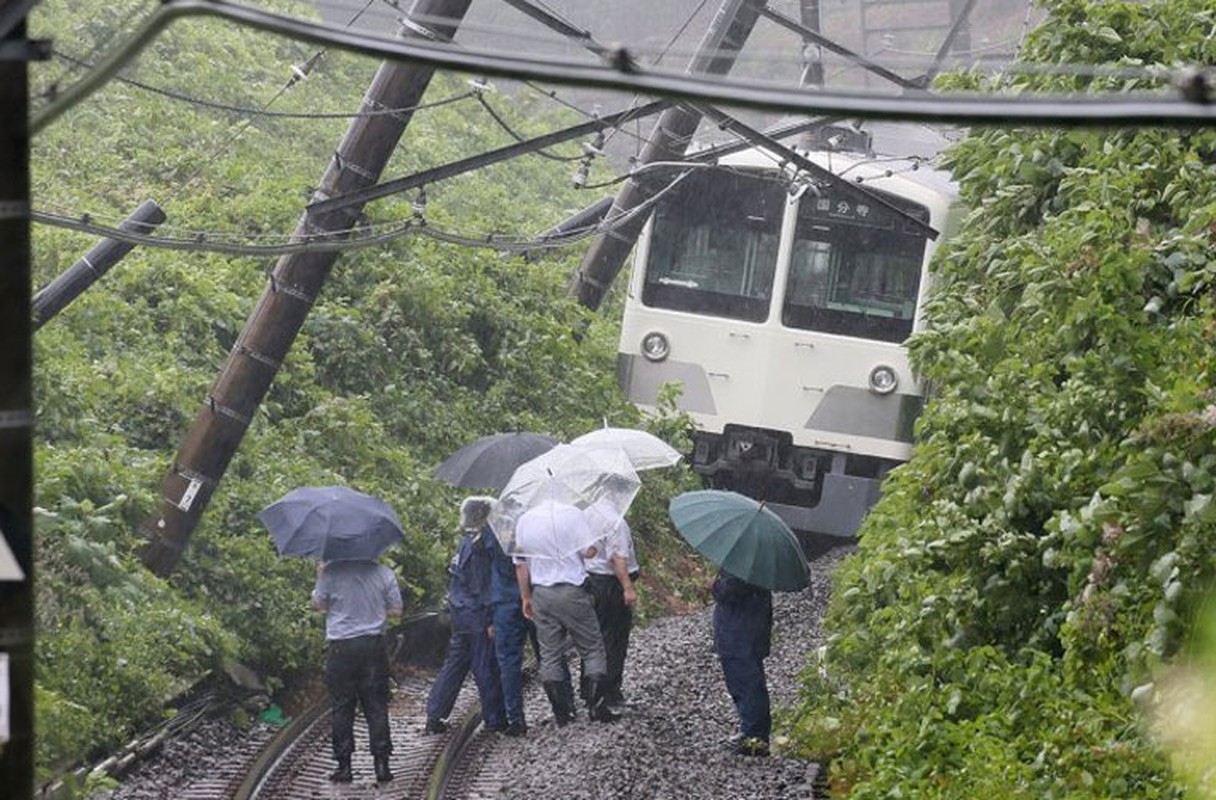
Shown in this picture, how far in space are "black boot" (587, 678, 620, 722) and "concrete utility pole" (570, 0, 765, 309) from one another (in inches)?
174

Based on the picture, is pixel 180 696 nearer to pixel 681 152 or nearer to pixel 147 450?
pixel 147 450

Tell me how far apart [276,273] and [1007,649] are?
5434mm

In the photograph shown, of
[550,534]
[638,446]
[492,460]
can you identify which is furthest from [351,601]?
[638,446]

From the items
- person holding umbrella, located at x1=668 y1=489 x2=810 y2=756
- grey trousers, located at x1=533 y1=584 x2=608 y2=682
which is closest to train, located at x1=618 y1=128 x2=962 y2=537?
person holding umbrella, located at x1=668 y1=489 x2=810 y2=756

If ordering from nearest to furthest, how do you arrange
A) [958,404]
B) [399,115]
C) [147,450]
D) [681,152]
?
[958,404] < [399,115] < [147,450] < [681,152]

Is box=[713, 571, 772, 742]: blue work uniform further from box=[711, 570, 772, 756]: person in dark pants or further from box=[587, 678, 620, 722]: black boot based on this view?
box=[587, 678, 620, 722]: black boot

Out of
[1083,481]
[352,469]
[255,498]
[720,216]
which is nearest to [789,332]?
[720,216]

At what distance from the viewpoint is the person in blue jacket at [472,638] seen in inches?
449

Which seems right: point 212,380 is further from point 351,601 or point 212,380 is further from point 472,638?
point 351,601

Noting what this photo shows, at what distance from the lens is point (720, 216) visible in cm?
1716

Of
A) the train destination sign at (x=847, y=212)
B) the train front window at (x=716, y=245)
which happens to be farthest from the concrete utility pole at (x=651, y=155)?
the train destination sign at (x=847, y=212)

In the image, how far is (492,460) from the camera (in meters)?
13.3

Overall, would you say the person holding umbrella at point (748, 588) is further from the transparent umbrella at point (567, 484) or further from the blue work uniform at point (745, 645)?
the transparent umbrella at point (567, 484)

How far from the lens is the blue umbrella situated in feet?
33.2
